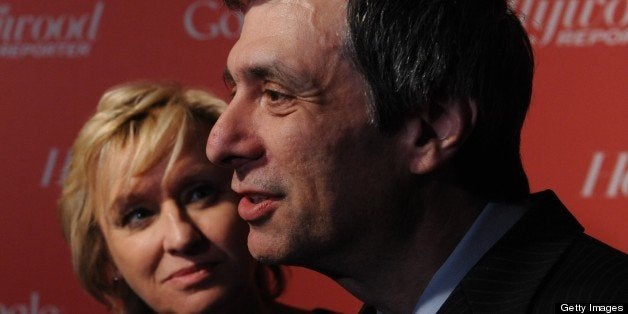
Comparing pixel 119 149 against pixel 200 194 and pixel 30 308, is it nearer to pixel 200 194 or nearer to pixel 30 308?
pixel 200 194

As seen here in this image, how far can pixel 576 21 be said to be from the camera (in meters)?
2.49

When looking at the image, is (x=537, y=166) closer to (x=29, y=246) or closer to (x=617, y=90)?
(x=617, y=90)

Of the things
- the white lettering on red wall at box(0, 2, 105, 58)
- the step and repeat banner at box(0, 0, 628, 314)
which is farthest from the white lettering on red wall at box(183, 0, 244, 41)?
the white lettering on red wall at box(0, 2, 105, 58)

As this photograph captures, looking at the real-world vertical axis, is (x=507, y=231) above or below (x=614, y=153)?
above

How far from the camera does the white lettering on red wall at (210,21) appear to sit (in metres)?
2.75

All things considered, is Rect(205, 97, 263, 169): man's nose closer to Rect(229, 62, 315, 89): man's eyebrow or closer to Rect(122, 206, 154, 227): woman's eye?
Rect(229, 62, 315, 89): man's eyebrow

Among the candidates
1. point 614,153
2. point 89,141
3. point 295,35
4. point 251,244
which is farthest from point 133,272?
point 614,153

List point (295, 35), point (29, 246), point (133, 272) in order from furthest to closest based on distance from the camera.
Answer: point (29, 246), point (133, 272), point (295, 35)

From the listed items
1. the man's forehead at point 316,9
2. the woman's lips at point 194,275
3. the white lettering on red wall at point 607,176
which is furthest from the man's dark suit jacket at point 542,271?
the white lettering on red wall at point 607,176

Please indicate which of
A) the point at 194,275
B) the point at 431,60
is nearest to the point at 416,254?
the point at 431,60

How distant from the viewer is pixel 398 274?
1462 mm

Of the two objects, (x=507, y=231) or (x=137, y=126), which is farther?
(x=137, y=126)

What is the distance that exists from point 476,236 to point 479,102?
19 cm

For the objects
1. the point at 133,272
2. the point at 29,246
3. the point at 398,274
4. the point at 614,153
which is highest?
the point at 398,274
